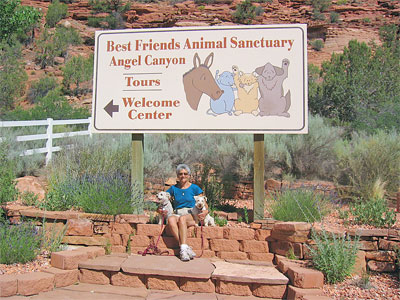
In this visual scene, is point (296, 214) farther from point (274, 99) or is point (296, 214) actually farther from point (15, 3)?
point (15, 3)

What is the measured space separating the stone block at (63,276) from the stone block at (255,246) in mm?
2190

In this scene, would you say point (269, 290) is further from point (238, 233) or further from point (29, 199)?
point (29, 199)

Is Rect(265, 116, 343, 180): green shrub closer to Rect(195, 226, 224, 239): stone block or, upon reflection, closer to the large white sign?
the large white sign

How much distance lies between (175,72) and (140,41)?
727 millimetres

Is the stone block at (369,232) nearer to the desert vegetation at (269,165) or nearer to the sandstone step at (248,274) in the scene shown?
the desert vegetation at (269,165)

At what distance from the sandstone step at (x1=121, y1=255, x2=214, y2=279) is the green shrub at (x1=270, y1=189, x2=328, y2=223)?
1255 millimetres

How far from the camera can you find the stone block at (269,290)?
4641mm

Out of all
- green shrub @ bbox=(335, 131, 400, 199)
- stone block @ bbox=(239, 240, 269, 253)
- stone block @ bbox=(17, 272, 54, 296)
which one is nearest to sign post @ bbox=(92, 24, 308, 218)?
stone block @ bbox=(239, 240, 269, 253)

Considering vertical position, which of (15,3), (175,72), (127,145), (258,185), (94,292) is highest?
(15,3)

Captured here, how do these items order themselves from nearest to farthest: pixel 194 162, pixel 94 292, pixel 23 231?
pixel 94 292, pixel 23 231, pixel 194 162

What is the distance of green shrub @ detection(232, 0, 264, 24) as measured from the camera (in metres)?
38.2

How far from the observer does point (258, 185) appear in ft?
19.6

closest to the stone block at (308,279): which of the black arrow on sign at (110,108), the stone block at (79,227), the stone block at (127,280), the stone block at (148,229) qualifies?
the stone block at (127,280)

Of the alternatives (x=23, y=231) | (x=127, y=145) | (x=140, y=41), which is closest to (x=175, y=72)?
(x=140, y=41)
